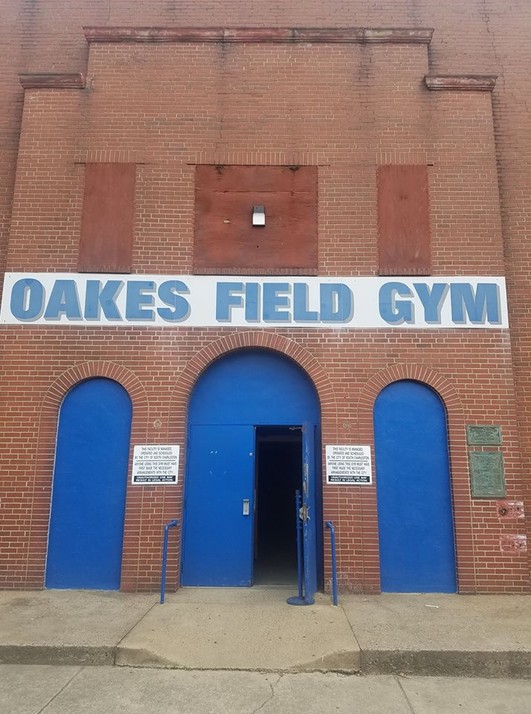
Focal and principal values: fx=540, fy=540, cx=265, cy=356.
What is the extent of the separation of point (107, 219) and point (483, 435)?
255 inches

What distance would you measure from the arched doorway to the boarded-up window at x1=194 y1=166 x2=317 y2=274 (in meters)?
1.43

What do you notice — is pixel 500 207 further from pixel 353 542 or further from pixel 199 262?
pixel 353 542

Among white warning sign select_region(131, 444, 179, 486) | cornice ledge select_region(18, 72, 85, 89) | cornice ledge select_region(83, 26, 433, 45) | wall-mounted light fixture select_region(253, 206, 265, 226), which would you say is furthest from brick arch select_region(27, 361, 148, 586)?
cornice ledge select_region(83, 26, 433, 45)

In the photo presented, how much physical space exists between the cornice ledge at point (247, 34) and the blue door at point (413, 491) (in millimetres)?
5688

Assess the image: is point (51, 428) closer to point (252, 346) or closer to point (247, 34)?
point (252, 346)

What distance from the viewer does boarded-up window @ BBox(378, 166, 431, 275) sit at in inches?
324

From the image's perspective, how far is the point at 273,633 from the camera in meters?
5.84

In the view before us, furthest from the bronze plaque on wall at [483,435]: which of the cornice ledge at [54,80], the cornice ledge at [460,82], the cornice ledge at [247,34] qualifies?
the cornice ledge at [54,80]

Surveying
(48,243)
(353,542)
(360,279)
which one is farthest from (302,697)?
(48,243)

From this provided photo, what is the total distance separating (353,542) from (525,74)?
8.41 m

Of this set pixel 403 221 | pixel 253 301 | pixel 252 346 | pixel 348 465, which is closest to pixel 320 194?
pixel 403 221

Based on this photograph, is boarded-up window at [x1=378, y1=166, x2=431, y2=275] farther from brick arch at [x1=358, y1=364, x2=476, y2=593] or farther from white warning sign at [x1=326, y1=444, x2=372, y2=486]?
white warning sign at [x1=326, y1=444, x2=372, y2=486]

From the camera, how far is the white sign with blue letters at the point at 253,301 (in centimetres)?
803

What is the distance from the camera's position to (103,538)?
24.7 ft
